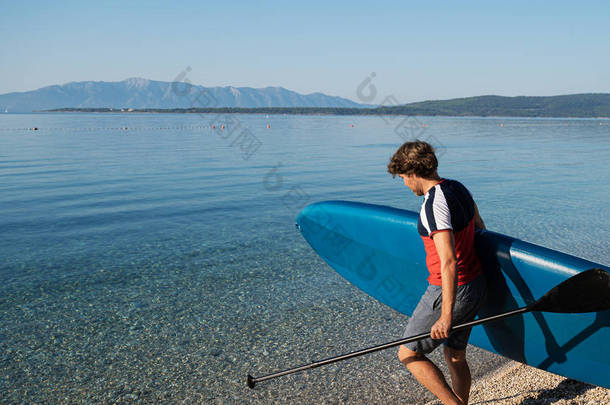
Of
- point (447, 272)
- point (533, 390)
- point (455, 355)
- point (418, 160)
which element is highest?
point (418, 160)

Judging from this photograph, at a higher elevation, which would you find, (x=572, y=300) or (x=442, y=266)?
(x=442, y=266)

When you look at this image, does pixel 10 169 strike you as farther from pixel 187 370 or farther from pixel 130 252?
pixel 187 370

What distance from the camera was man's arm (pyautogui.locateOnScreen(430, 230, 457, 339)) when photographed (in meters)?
2.64

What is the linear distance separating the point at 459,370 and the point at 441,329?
586 millimetres

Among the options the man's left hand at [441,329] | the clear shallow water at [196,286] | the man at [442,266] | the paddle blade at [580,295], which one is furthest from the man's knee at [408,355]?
the clear shallow water at [196,286]

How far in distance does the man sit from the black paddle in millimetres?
133

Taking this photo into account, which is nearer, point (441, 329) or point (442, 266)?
point (442, 266)

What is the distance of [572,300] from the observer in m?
3.12

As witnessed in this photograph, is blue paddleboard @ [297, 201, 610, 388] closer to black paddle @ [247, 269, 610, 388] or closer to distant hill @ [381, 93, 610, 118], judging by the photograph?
black paddle @ [247, 269, 610, 388]

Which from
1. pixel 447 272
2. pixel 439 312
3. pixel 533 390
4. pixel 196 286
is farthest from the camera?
pixel 196 286

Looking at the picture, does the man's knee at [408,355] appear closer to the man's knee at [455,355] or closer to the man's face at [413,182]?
the man's knee at [455,355]

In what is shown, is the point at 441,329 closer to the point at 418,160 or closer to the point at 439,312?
the point at 439,312

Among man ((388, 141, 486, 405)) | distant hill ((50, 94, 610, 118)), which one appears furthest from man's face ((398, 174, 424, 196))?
distant hill ((50, 94, 610, 118))

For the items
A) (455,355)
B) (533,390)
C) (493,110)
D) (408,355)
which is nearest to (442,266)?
(408,355)
